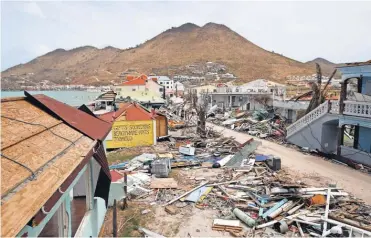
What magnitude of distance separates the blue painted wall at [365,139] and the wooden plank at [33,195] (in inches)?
775

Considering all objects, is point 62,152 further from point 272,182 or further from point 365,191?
point 365,191

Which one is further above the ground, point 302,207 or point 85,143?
point 85,143

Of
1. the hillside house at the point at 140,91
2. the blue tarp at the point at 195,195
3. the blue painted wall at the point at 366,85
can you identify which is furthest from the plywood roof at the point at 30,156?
the hillside house at the point at 140,91

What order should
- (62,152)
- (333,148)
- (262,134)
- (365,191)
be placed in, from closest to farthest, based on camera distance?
(62,152), (365,191), (333,148), (262,134)

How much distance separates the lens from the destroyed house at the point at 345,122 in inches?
685

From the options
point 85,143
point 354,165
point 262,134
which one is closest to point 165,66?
point 262,134

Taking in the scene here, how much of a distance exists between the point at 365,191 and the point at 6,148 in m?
15.1

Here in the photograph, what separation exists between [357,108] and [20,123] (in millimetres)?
18978

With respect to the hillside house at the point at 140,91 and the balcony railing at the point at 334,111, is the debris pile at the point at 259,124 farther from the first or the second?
the hillside house at the point at 140,91

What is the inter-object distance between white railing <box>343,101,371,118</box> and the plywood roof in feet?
56.5

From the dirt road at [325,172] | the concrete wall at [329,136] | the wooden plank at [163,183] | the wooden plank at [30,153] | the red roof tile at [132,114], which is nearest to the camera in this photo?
the wooden plank at [30,153]

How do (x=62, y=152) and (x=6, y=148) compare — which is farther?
(x=62, y=152)

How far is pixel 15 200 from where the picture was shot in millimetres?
2891

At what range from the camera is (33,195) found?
122 inches
